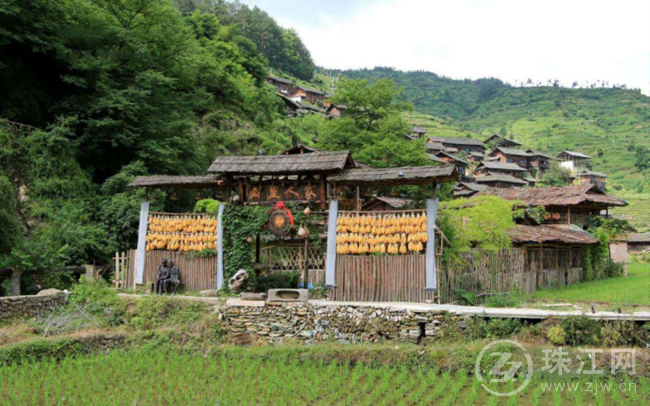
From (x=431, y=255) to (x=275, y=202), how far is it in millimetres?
5161

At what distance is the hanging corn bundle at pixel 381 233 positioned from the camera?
1444 cm

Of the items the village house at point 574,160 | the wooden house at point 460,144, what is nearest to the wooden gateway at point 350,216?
the wooden house at point 460,144

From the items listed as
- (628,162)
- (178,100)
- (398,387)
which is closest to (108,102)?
(178,100)

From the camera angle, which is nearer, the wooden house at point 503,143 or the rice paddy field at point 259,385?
the rice paddy field at point 259,385

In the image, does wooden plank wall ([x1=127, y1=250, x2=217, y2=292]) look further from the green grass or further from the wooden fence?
the green grass

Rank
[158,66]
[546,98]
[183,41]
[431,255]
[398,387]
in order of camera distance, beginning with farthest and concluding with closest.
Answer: [546,98] → [183,41] → [158,66] → [431,255] → [398,387]

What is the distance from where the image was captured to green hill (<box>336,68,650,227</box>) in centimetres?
7853

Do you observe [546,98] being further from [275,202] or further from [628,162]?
[275,202]

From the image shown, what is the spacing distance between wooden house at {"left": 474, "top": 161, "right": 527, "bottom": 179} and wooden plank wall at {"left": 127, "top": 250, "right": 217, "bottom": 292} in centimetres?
5551

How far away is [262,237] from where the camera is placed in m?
16.1

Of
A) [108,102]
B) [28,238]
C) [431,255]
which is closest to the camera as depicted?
[431,255]

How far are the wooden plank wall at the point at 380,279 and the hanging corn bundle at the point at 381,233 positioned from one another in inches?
8.3

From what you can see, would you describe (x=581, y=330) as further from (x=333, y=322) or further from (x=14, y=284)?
(x=14, y=284)

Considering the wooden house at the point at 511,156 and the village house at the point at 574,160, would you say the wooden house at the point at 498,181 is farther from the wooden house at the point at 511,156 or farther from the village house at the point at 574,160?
the village house at the point at 574,160
